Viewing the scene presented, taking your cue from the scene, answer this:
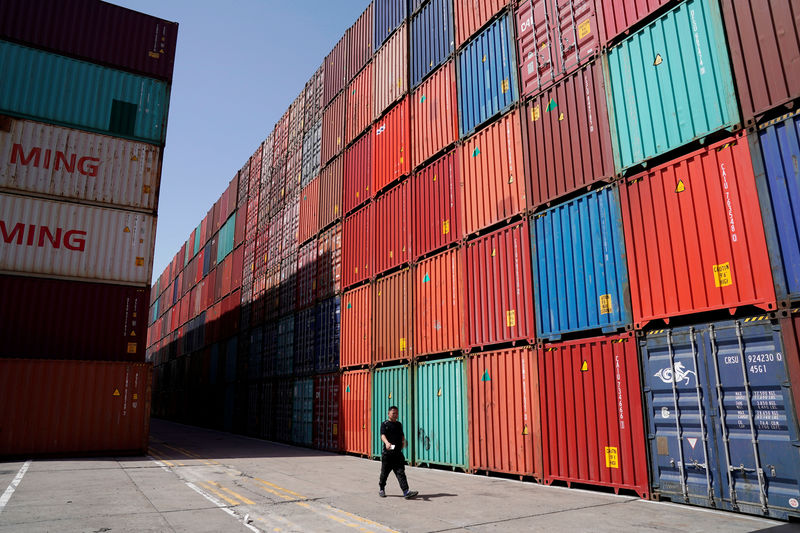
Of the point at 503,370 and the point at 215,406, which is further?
the point at 215,406

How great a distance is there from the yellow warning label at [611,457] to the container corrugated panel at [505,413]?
5.58 feet

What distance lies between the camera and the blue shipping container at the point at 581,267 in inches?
414

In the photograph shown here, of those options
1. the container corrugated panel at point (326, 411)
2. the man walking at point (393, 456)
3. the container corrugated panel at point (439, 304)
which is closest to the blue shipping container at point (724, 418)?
the man walking at point (393, 456)

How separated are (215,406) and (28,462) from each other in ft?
67.1

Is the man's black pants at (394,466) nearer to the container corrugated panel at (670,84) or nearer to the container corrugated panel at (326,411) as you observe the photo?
the container corrugated panel at (670,84)

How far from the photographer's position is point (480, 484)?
37.8ft

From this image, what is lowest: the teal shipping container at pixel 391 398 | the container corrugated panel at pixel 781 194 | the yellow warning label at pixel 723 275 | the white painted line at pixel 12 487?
the white painted line at pixel 12 487

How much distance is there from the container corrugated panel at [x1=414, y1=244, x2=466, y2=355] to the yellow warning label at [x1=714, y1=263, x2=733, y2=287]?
6.62 metres

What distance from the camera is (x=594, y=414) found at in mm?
10414

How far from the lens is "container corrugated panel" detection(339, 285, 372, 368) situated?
18656 mm

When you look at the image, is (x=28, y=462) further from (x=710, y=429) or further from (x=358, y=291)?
(x=710, y=429)

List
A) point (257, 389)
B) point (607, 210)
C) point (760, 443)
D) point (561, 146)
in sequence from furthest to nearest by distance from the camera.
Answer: point (257, 389) → point (561, 146) → point (607, 210) → point (760, 443)

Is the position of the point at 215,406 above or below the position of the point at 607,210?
below

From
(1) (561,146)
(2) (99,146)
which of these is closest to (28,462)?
(2) (99,146)
